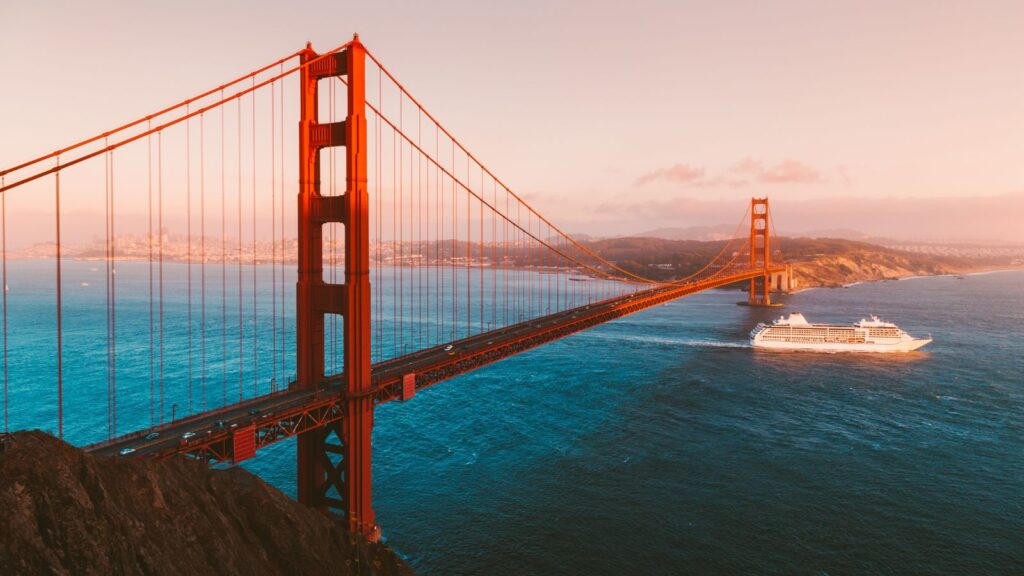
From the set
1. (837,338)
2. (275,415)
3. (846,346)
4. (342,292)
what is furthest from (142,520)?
(837,338)

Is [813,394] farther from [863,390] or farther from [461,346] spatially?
[461,346]

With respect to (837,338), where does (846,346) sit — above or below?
below

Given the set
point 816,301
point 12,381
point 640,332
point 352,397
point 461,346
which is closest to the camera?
point 352,397

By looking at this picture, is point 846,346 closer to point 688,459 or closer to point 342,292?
point 688,459

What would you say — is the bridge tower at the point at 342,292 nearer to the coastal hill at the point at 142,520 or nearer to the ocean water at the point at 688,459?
the coastal hill at the point at 142,520

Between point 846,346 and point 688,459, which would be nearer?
point 688,459

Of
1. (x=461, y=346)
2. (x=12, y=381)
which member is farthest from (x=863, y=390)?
(x=12, y=381)
